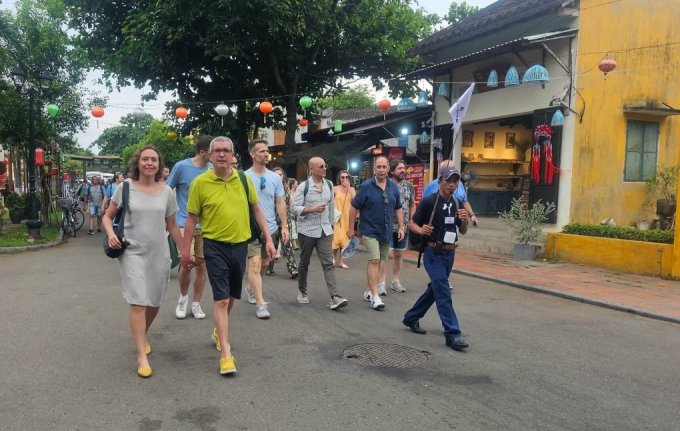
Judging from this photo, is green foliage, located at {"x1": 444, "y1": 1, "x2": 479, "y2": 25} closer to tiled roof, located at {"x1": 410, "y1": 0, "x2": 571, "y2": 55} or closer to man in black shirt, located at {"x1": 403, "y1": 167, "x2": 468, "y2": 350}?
tiled roof, located at {"x1": 410, "y1": 0, "x2": 571, "y2": 55}

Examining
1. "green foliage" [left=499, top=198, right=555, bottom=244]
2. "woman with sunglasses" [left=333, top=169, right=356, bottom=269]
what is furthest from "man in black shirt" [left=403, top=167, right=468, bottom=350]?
"green foliage" [left=499, top=198, right=555, bottom=244]

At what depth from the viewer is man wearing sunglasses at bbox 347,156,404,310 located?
255 inches

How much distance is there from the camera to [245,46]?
52.9 ft

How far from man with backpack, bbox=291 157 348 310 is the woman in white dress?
2.33 m

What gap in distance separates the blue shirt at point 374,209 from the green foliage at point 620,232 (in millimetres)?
5586

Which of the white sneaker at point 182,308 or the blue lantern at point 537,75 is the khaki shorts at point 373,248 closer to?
the white sneaker at point 182,308

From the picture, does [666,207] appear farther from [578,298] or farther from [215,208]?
[215,208]

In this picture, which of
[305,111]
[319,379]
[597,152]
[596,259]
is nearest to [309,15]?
[305,111]

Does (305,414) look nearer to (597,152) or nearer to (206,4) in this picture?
(597,152)

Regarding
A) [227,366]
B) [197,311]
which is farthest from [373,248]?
[227,366]

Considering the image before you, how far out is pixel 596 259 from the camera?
1015cm

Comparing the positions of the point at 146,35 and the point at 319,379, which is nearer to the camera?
the point at 319,379

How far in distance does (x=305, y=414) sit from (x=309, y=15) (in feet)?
46.7

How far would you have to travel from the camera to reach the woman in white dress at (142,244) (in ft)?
13.5
